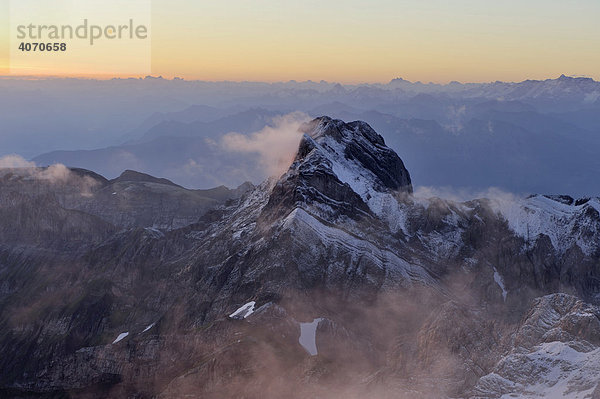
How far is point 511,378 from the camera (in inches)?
4498

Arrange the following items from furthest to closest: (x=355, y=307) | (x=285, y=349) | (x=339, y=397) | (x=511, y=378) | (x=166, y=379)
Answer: (x=355, y=307), (x=166, y=379), (x=285, y=349), (x=339, y=397), (x=511, y=378)

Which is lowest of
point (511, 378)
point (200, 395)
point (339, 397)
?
point (200, 395)

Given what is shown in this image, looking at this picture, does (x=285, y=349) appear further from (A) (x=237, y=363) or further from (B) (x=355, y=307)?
(B) (x=355, y=307)

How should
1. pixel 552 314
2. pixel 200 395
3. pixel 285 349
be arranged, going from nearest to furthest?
pixel 552 314 < pixel 200 395 < pixel 285 349

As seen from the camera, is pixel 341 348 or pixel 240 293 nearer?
pixel 341 348

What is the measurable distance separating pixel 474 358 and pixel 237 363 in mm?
56549

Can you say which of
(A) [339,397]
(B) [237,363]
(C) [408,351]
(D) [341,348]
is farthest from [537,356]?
(B) [237,363]

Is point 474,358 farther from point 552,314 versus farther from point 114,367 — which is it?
point 114,367

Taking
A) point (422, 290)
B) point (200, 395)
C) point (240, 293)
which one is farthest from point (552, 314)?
point (240, 293)

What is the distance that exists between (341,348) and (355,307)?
28747 millimetres

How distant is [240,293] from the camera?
196 metres

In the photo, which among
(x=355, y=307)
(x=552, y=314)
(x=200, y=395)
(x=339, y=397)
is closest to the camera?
(x=339, y=397)

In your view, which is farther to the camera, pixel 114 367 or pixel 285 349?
pixel 114 367

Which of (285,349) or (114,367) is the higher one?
(285,349)
